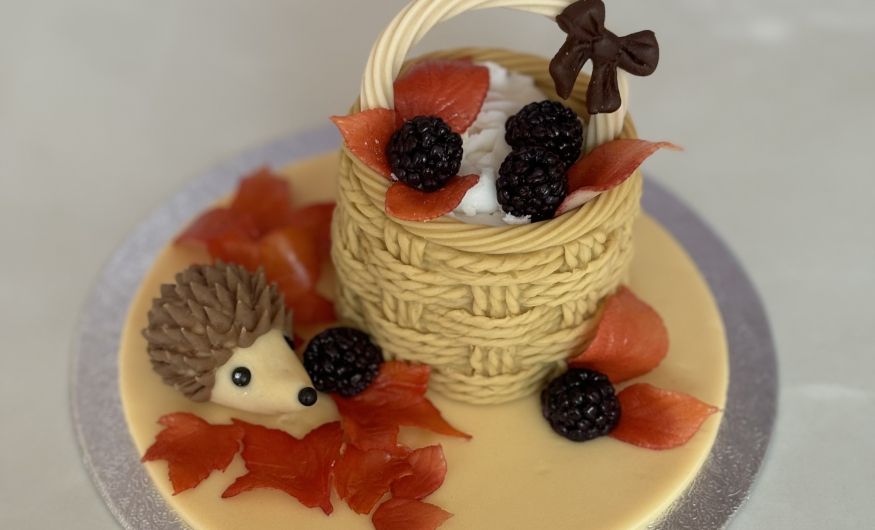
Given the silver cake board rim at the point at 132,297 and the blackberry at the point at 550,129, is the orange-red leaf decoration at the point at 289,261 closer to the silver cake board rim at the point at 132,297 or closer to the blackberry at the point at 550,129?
the silver cake board rim at the point at 132,297

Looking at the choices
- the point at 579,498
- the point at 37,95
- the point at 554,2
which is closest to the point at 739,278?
the point at 579,498

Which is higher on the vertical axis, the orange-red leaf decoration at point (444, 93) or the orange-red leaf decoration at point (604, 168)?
the orange-red leaf decoration at point (444, 93)

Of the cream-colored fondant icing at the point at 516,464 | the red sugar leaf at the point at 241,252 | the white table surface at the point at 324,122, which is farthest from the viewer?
the red sugar leaf at the point at 241,252

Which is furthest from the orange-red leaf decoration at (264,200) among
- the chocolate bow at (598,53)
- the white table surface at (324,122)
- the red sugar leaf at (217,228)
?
the chocolate bow at (598,53)

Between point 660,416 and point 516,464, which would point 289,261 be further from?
point 660,416

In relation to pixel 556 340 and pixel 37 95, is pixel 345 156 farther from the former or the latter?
pixel 37 95
